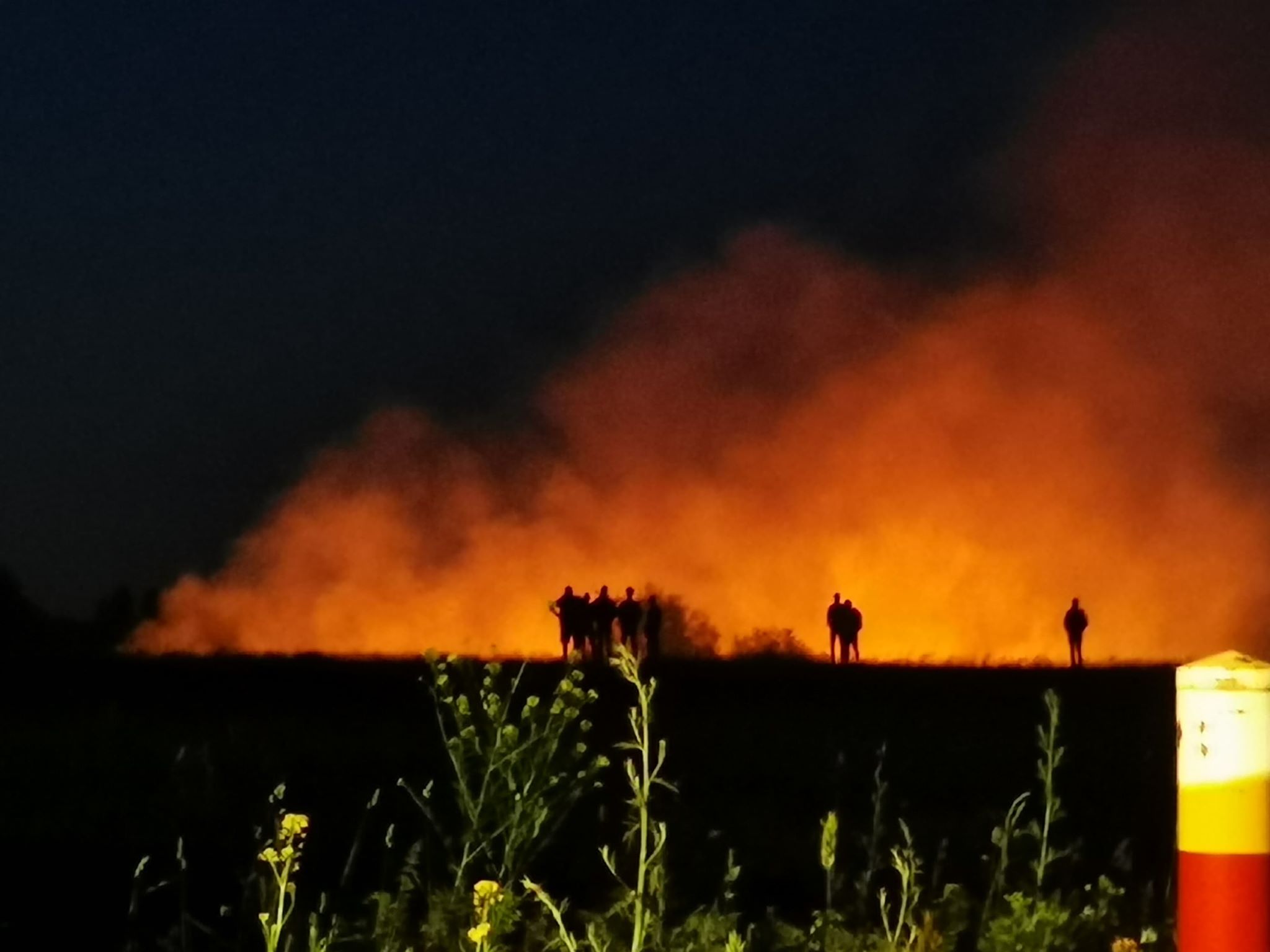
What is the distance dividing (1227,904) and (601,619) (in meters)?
24.2

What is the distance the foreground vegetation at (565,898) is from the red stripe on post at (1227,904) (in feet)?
4.07

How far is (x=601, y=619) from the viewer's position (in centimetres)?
2811

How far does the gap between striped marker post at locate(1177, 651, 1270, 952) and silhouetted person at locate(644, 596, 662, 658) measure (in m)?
24.7

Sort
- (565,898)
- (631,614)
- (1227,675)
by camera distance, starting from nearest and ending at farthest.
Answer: (1227,675) → (565,898) → (631,614)

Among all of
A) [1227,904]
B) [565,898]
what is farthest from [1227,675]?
[565,898]

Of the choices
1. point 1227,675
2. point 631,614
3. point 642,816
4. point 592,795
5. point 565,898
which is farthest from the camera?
point 631,614

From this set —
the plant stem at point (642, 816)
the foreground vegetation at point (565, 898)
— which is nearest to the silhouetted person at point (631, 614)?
the foreground vegetation at point (565, 898)

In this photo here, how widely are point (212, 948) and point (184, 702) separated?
14619 mm

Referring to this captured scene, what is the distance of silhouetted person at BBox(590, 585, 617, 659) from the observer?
27.8 m

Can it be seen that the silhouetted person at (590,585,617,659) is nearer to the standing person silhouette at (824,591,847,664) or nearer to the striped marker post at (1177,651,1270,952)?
the standing person silhouette at (824,591,847,664)

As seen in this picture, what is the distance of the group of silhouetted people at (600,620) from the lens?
2756 cm

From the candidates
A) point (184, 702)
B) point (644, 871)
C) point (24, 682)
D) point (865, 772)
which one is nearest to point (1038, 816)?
point (865, 772)

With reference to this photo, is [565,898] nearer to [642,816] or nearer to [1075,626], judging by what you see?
[642,816]

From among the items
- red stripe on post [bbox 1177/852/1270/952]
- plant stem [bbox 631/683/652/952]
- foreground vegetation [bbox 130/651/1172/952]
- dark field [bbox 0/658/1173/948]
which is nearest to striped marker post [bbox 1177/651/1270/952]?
red stripe on post [bbox 1177/852/1270/952]
